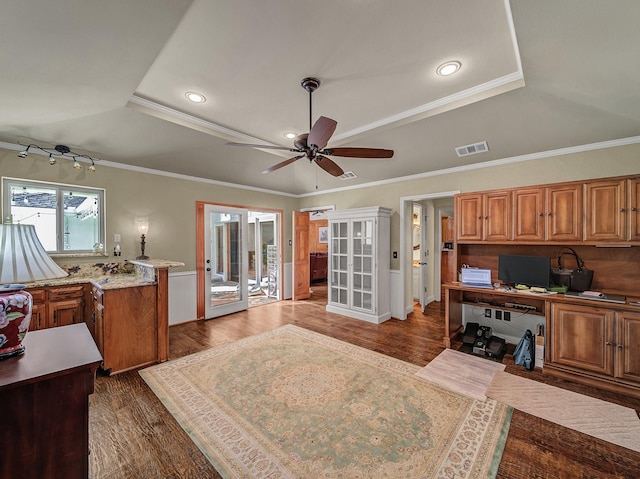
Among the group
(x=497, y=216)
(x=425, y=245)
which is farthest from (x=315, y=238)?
(x=497, y=216)

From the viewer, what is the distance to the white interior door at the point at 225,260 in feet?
16.1

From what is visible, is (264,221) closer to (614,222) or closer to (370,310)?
(370,310)

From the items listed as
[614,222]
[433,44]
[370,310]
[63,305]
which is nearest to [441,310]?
[370,310]

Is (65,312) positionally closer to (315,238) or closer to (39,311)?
(39,311)

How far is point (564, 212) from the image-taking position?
299cm

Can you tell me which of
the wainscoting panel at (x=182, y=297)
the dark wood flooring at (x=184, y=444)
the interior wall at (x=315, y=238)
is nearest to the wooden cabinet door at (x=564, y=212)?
the dark wood flooring at (x=184, y=444)

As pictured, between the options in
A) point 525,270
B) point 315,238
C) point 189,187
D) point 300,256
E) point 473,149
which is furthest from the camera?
point 315,238

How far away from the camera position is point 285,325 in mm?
4473

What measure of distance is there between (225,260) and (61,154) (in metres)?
2.79

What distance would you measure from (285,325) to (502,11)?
4396 mm

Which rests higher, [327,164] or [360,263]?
[327,164]

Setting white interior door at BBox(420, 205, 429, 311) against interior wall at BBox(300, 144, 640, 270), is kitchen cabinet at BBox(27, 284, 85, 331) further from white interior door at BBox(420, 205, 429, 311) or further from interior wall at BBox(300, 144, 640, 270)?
white interior door at BBox(420, 205, 429, 311)

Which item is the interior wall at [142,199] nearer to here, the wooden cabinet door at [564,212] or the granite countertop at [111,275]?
the granite countertop at [111,275]

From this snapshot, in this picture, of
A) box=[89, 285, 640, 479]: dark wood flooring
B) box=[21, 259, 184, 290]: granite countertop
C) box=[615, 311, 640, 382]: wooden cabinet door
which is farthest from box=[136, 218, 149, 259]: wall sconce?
box=[615, 311, 640, 382]: wooden cabinet door
